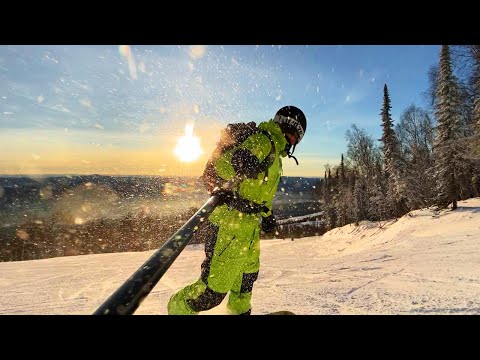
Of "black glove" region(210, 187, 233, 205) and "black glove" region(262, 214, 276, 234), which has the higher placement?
"black glove" region(210, 187, 233, 205)

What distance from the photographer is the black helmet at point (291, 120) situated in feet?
10.7

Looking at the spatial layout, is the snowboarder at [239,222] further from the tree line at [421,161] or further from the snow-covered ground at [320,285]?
the tree line at [421,161]

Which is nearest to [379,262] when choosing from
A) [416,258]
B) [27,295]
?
[416,258]

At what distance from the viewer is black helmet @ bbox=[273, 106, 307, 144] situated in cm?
326

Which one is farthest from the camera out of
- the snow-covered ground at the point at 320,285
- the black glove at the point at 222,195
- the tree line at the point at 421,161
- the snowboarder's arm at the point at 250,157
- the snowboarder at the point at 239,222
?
the tree line at the point at 421,161

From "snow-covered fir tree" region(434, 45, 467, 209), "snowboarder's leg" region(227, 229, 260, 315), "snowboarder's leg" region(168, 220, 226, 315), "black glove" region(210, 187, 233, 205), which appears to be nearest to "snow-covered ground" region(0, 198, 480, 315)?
"snowboarder's leg" region(227, 229, 260, 315)

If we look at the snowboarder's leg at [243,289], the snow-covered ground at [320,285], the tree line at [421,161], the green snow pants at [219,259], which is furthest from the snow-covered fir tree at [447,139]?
the green snow pants at [219,259]

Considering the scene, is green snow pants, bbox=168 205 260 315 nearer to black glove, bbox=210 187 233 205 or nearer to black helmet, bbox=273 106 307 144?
black glove, bbox=210 187 233 205

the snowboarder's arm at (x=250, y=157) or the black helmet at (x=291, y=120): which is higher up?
the black helmet at (x=291, y=120)

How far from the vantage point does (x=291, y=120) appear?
10.7 feet

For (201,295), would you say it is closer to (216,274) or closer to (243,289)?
(216,274)

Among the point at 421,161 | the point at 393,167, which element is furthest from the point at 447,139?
the point at 421,161

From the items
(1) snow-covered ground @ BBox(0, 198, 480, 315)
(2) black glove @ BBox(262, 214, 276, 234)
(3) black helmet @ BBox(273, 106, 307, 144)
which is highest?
(3) black helmet @ BBox(273, 106, 307, 144)
